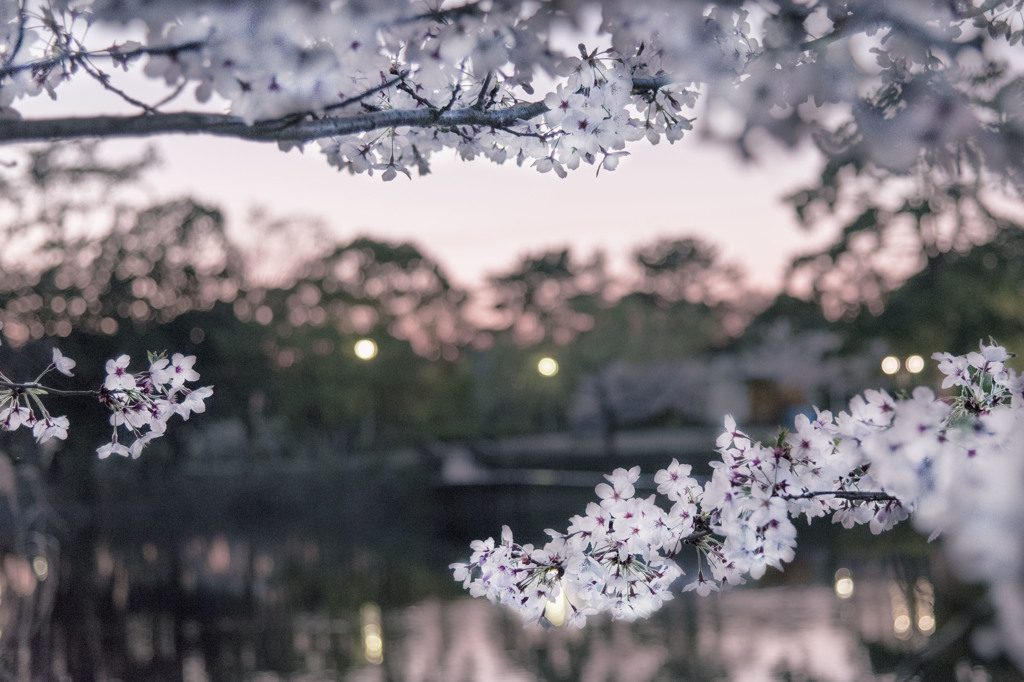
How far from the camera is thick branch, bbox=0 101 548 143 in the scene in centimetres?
191

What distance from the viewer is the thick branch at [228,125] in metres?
1.91

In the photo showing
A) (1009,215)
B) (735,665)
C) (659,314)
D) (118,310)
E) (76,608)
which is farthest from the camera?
(659,314)

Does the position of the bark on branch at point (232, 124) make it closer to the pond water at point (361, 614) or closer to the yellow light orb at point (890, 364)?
the pond water at point (361, 614)

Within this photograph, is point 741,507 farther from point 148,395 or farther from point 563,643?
A: point 563,643

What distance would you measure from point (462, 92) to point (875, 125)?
1096 millimetres

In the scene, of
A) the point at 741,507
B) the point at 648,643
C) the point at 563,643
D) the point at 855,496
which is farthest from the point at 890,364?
the point at 741,507

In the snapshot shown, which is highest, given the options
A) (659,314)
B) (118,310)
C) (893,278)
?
(659,314)

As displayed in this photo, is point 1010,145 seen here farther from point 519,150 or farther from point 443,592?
point 443,592

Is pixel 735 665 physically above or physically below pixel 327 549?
below

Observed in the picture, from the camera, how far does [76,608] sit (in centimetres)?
1612

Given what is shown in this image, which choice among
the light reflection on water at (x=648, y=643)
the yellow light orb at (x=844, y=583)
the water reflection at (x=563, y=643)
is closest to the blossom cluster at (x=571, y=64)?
the water reflection at (x=563, y=643)

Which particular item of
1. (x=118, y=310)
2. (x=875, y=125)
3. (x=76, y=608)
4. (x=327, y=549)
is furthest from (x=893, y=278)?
(x=875, y=125)

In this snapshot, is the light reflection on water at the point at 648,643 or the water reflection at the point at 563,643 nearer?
the light reflection on water at the point at 648,643

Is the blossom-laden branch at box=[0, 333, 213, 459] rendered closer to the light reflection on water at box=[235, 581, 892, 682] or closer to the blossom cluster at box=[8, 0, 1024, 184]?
the blossom cluster at box=[8, 0, 1024, 184]
